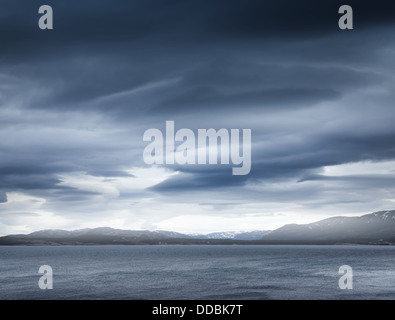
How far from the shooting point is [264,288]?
309 feet
